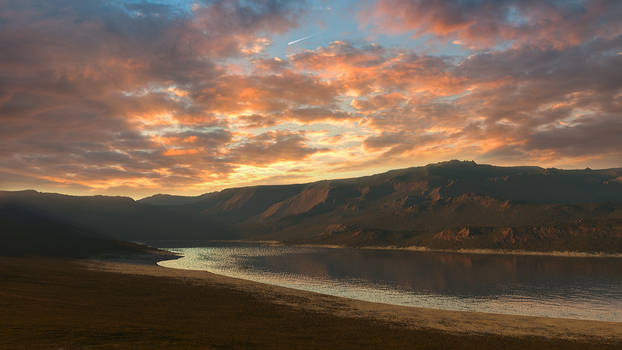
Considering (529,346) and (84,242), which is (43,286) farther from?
(84,242)

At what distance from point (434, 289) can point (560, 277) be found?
53.1 meters

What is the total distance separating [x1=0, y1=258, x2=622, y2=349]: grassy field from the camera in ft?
113

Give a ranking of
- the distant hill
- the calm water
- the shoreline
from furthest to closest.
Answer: the distant hill → the calm water → the shoreline

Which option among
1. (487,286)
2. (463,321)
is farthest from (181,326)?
(487,286)

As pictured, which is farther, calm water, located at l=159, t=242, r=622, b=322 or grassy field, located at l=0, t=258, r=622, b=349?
calm water, located at l=159, t=242, r=622, b=322

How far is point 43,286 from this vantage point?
68062mm

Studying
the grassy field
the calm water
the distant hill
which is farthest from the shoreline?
the distant hill

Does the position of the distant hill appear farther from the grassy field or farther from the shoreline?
the shoreline

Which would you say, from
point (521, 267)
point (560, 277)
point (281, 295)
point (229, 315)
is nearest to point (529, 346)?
point (229, 315)

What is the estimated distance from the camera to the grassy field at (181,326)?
34.3 meters

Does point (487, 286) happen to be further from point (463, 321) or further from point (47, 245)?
point (47, 245)

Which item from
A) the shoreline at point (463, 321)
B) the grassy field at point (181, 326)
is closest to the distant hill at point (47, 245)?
the grassy field at point (181, 326)

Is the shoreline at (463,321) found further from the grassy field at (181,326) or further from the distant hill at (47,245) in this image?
the distant hill at (47,245)

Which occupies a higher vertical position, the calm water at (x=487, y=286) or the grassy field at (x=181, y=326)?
the grassy field at (x=181, y=326)
